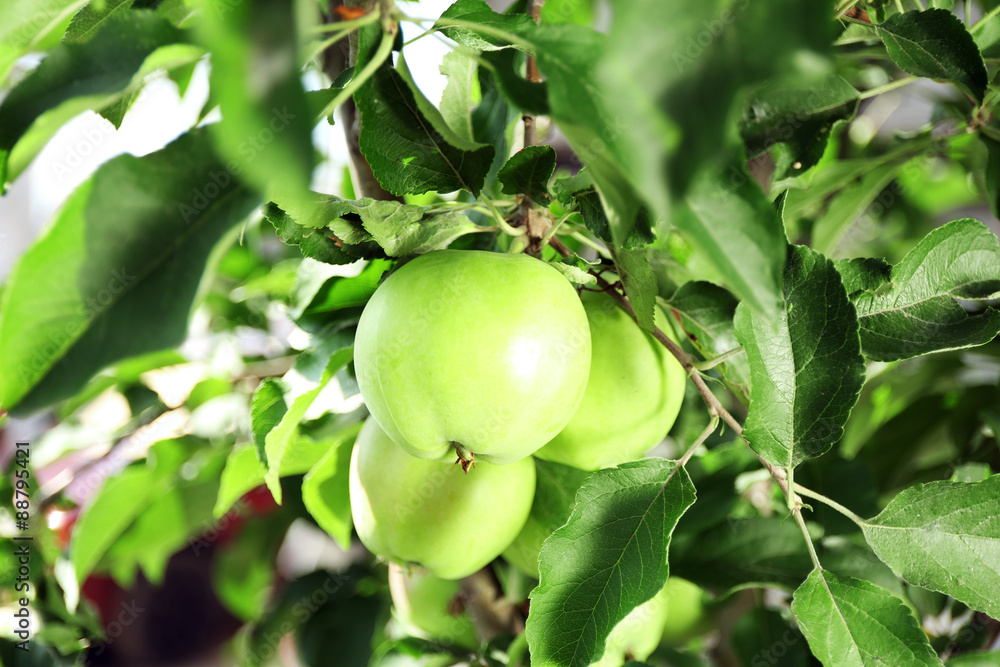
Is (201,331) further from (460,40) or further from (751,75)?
(751,75)

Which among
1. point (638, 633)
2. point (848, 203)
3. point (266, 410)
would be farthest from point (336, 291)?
point (848, 203)

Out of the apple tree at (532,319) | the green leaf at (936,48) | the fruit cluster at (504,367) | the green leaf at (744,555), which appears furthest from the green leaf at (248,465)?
the green leaf at (936,48)

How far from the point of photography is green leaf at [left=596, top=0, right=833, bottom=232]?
13 centimetres

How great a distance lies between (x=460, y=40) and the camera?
11.0 inches

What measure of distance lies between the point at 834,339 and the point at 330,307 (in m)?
0.23

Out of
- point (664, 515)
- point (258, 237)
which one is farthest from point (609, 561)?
point (258, 237)

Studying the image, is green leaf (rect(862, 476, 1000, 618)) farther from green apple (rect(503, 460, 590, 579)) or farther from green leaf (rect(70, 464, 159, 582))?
green leaf (rect(70, 464, 159, 582))

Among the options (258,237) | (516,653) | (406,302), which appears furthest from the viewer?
(258,237)

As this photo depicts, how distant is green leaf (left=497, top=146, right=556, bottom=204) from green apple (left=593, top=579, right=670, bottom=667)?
24 centimetres

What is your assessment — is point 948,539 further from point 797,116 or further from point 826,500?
point 797,116

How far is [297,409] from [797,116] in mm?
252

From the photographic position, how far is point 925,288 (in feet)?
1.00

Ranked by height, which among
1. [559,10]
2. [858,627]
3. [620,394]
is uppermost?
[559,10]

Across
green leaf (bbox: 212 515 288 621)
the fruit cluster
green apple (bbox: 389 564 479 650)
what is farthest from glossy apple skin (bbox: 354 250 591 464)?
green leaf (bbox: 212 515 288 621)
